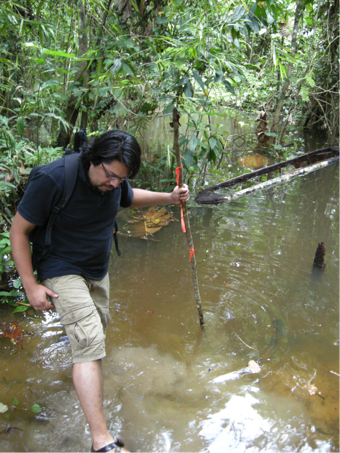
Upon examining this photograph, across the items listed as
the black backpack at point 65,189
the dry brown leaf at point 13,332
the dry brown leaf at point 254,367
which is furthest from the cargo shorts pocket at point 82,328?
the dry brown leaf at point 254,367

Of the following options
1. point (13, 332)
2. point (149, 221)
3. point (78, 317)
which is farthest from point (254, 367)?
point (149, 221)

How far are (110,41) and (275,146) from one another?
5.85m

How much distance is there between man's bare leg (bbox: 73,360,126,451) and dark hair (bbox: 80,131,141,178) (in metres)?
1.07

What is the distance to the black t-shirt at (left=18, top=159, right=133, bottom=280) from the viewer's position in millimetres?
1898

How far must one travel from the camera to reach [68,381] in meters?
2.57

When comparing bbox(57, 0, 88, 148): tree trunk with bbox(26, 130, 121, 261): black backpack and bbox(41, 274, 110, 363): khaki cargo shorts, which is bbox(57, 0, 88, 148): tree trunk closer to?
bbox(26, 130, 121, 261): black backpack

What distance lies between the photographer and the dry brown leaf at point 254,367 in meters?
2.74

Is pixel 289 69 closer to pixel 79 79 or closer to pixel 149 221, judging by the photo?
pixel 79 79

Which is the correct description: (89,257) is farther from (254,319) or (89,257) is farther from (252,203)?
(252,203)

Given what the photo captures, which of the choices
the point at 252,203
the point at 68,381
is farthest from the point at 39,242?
the point at 252,203

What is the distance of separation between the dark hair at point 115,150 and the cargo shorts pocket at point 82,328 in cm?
81

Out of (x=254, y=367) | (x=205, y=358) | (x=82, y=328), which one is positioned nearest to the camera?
(x=82, y=328)

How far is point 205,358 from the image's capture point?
2881 mm

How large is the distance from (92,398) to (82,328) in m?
0.35
